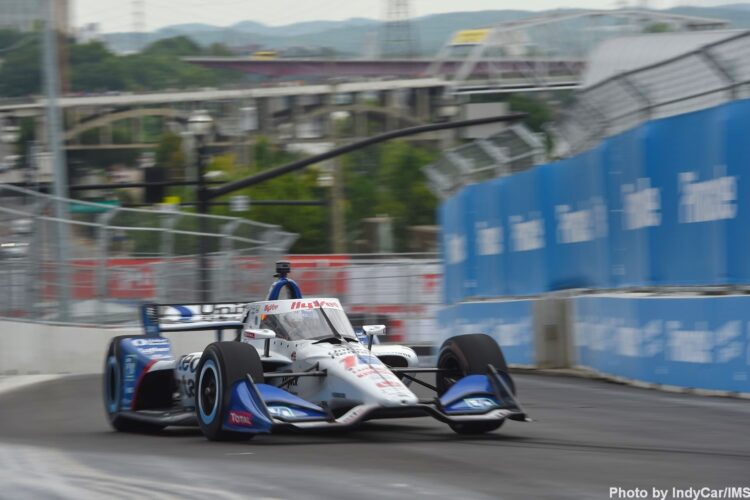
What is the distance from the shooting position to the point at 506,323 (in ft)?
62.1

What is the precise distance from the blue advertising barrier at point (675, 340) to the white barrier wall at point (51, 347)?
5720 millimetres

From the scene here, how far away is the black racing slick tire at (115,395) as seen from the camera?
425 inches

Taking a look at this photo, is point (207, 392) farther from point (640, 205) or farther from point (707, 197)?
point (640, 205)

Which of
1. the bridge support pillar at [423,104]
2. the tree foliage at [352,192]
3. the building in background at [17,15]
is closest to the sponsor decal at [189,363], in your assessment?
the building in background at [17,15]

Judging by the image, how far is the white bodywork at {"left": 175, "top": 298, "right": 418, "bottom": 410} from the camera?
28.4 feet

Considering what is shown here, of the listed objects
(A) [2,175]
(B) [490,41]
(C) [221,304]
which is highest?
(B) [490,41]

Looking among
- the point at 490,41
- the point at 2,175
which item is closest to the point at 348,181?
the point at 490,41

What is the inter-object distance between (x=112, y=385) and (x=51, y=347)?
26.5ft

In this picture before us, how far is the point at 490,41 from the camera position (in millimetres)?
92125

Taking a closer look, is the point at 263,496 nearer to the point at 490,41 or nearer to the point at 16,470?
the point at 16,470

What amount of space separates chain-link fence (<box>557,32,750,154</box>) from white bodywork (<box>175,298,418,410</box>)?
434 centimetres

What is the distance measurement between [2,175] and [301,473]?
109ft

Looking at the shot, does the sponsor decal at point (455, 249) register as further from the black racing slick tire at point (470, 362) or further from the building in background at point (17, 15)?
the black racing slick tire at point (470, 362)

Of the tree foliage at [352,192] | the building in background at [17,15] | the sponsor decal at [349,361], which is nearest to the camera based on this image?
the sponsor decal at [349,361]
